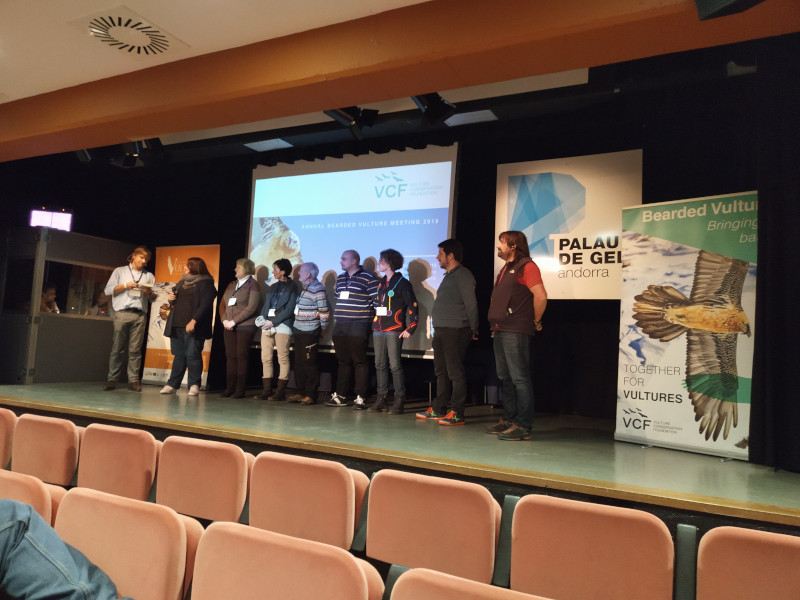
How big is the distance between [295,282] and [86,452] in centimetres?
343

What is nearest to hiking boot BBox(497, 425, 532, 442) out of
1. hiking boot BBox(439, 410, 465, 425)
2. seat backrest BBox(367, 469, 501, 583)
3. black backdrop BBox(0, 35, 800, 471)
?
hiking boot BBox(439, 410, 465, 425)

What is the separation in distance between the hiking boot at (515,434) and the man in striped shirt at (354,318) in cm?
176

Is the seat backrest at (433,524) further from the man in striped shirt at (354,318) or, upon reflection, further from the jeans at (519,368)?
the man in striped shirt at (354,318)

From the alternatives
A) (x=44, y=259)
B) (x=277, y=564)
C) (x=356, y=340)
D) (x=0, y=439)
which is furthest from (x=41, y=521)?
(x=44, y=259)

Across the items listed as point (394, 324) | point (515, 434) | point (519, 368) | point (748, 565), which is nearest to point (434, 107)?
point (394, 324)

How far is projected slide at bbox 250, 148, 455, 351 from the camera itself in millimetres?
5512

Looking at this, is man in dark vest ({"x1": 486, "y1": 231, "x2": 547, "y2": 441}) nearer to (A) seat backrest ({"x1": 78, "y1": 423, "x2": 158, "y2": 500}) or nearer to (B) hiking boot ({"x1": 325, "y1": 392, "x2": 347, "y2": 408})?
(B) hiking boot ({"x1": 325, "y1": 392, "x2": 347, "y2": 408})

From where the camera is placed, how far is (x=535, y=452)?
10.2 ft

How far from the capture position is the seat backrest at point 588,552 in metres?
1.39

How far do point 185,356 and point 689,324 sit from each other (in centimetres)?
485

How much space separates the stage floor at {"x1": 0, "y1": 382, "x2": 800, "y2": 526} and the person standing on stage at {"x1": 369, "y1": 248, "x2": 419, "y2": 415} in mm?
276

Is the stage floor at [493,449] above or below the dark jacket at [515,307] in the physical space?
below

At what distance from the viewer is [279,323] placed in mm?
5512

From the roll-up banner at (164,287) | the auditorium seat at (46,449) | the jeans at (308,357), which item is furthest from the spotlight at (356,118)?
the auditorium seat at (46,449)
